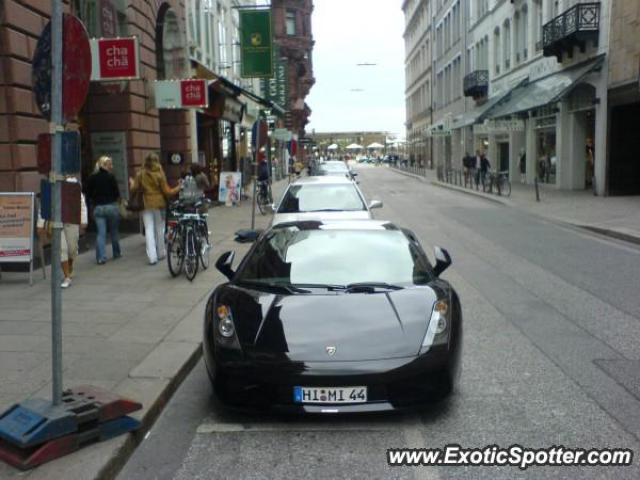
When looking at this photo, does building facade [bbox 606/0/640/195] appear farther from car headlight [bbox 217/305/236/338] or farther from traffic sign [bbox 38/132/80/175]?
traffic sign [bbox 38/132/80/175]

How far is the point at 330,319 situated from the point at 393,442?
933 millimetres

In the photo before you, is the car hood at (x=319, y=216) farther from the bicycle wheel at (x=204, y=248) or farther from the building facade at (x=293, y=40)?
the building facade at (x=293, y=40)

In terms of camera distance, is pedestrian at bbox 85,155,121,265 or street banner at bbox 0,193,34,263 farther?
pedestrian at bbox 85,155,121,265

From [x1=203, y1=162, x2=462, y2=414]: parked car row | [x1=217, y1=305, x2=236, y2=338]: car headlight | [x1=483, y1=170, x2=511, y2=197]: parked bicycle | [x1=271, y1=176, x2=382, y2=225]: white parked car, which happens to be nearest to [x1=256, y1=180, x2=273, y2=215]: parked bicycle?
[x1=483, y1=170, x2=511, y2=197]: parked bicycle

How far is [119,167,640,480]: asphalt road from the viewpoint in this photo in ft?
13.0

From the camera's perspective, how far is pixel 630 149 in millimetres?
23047

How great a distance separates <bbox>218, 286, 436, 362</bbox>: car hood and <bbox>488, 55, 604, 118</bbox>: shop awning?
21.4m

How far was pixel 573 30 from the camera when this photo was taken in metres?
24.3

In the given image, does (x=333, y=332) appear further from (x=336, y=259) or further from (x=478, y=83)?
(x=478, y=83)

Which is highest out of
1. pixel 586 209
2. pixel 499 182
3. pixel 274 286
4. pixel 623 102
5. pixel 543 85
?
pixel 543 85

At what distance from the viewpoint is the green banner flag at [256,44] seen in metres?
23.9

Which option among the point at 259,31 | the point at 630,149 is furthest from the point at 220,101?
the point at 630,149

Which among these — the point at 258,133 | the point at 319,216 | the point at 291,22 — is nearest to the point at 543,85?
the point at 258,133

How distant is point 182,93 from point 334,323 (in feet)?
41.6
